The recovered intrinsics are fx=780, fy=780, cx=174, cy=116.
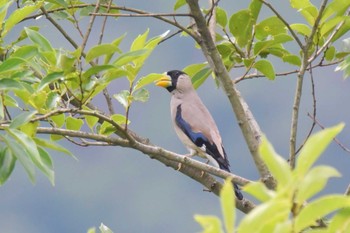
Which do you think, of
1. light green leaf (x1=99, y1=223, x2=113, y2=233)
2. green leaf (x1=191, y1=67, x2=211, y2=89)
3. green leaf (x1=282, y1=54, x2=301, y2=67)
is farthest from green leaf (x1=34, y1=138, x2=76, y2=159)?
green leaf (x1=282, y1=54, x2=301, y2=67)

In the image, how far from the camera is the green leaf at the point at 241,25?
396cm

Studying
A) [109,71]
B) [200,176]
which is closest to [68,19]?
[200,176]

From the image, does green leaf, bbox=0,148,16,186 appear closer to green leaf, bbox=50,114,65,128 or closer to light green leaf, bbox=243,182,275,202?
green leaf, bbox=50,114,65,128

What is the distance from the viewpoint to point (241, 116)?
343cm

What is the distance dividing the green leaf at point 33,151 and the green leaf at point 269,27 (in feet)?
6.12

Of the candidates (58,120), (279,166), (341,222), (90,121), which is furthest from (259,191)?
(90,121)

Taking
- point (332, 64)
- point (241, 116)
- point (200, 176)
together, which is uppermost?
point (332, 64)

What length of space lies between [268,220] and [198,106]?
533 cm

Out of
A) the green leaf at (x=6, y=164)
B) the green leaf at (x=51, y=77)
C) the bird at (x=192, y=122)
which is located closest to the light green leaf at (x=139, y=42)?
the green leaf at (x=51, y=77)

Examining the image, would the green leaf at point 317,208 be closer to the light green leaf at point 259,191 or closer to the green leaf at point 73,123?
the light green leaf at point 259,191

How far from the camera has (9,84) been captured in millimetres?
2611

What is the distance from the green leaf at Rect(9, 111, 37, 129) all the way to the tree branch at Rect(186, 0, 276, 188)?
3.14 ft

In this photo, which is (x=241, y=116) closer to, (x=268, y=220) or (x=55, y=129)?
(x=55, y=129)

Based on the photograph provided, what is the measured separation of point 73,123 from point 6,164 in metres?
0.51
